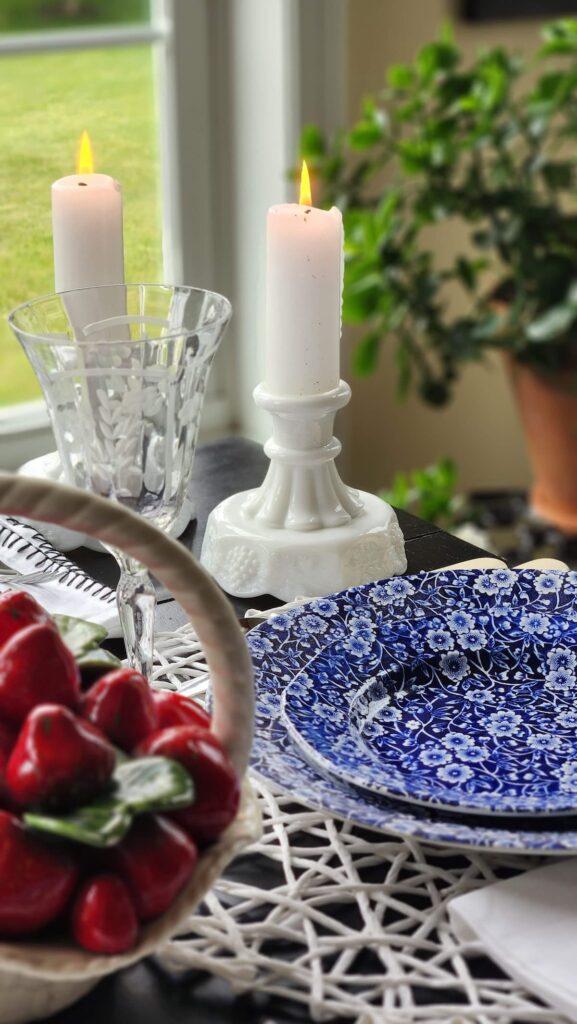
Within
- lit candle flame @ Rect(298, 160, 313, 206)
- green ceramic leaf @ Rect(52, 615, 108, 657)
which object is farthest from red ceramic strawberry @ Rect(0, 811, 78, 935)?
lit candle flame @ Rect(298, 160, 313, 206)

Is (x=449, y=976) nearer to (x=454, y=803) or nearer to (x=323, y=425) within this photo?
(x=454, y=803)

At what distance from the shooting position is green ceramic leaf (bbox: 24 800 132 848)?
42 cm

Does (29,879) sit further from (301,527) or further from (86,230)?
(86,230)

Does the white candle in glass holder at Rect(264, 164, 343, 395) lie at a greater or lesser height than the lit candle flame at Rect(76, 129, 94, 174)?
lesser

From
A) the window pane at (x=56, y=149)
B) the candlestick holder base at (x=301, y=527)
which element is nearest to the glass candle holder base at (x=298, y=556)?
the candlestick holder base at (x=301, y=527)

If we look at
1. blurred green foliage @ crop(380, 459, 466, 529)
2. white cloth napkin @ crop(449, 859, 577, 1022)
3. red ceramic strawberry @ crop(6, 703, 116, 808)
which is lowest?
blurred green foliage @ crop(380, 459, 466, 529)

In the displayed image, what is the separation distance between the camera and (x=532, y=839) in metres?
0.54

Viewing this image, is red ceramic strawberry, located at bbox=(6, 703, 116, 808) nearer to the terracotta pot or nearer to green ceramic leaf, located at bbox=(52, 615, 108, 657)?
green ceramic leaf, located at bbox=(52, 615, 108, 657)

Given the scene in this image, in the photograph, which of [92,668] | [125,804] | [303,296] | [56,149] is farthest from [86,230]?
[56,149]

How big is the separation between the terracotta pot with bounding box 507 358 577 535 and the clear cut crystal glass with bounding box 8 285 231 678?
53.0 inches

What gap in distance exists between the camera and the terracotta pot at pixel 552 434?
203 cm

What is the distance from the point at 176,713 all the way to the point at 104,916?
0.11 meters

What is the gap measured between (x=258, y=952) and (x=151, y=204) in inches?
62.0

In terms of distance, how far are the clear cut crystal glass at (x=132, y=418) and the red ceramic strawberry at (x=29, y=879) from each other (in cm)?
29
